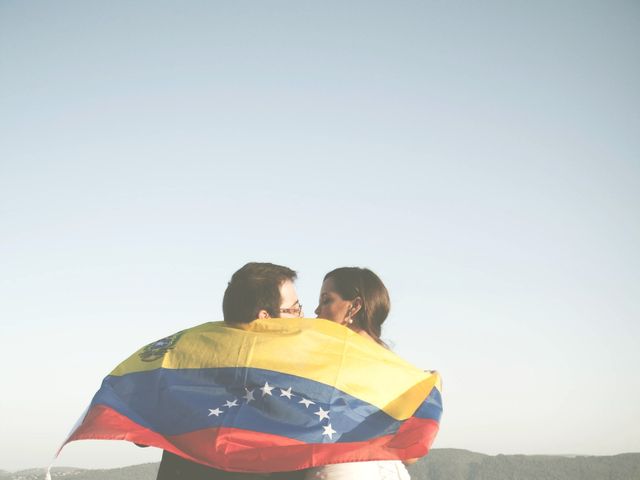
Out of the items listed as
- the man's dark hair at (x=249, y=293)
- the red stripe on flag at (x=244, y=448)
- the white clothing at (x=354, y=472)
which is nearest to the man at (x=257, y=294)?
the man's dark hair at (x=249, y=293)

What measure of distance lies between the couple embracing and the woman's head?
0.43 metres

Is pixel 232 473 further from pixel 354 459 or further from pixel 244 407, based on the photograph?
pixel 354 459

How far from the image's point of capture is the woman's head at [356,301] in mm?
4941

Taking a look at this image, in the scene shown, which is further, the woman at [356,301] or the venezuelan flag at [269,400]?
the woman at [356,301]

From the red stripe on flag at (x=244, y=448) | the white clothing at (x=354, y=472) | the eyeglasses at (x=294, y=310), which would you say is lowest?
the white clothing at (x=354, y=472)

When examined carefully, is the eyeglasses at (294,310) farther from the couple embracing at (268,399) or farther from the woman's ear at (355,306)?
the woman's ear at (355,306)

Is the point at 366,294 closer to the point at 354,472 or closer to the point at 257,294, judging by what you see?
the point at 257,294

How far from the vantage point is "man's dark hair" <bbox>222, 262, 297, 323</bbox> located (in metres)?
4.28

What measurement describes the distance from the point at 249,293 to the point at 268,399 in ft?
2.58

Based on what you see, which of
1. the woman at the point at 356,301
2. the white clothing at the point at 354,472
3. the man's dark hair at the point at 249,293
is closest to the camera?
the white clothing at the point at 354,472

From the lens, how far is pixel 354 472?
3.85 metres

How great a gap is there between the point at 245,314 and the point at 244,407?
680 mm

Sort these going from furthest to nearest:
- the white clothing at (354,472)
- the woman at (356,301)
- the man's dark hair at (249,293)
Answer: the woman at (356,301)
the man's dark hair at (249,293)
the white clothing at (354,472)

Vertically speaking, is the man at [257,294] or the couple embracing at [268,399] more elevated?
the man at [257,294]
